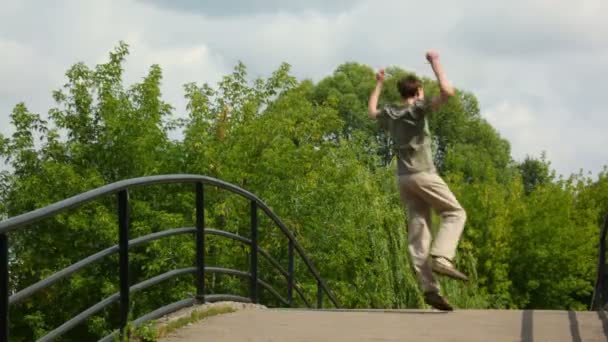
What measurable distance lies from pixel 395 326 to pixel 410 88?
1.86 m

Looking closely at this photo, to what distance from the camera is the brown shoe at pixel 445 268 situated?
785cm

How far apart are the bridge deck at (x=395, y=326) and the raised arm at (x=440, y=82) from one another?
151 cm

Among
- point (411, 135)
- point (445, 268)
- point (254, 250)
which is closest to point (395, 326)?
point (445, 268)

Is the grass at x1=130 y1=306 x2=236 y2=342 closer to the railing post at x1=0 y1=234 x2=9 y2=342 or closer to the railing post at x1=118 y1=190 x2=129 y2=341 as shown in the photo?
the railing post at x1=118 y1=190 x2=129 y2=341

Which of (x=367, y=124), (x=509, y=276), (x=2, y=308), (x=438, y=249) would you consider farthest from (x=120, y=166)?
(x=2, y=308)

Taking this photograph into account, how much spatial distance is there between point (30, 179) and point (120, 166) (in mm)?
3148

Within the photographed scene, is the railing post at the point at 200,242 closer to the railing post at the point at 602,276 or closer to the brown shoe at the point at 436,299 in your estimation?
the brown shoe at the point at 436,299

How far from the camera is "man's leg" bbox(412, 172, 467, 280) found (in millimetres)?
7891

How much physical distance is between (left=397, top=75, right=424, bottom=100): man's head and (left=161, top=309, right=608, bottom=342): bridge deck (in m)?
1.59

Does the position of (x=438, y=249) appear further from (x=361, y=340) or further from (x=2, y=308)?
(x=2, y=308)

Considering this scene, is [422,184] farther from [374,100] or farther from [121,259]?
[121,259]

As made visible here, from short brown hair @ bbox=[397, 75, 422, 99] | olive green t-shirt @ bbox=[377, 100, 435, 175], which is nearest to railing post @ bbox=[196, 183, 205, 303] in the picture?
olive green t-shirt @ bbox=[377, 100, 435, 175]

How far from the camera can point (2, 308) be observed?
167 inches

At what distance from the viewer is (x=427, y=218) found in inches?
323
